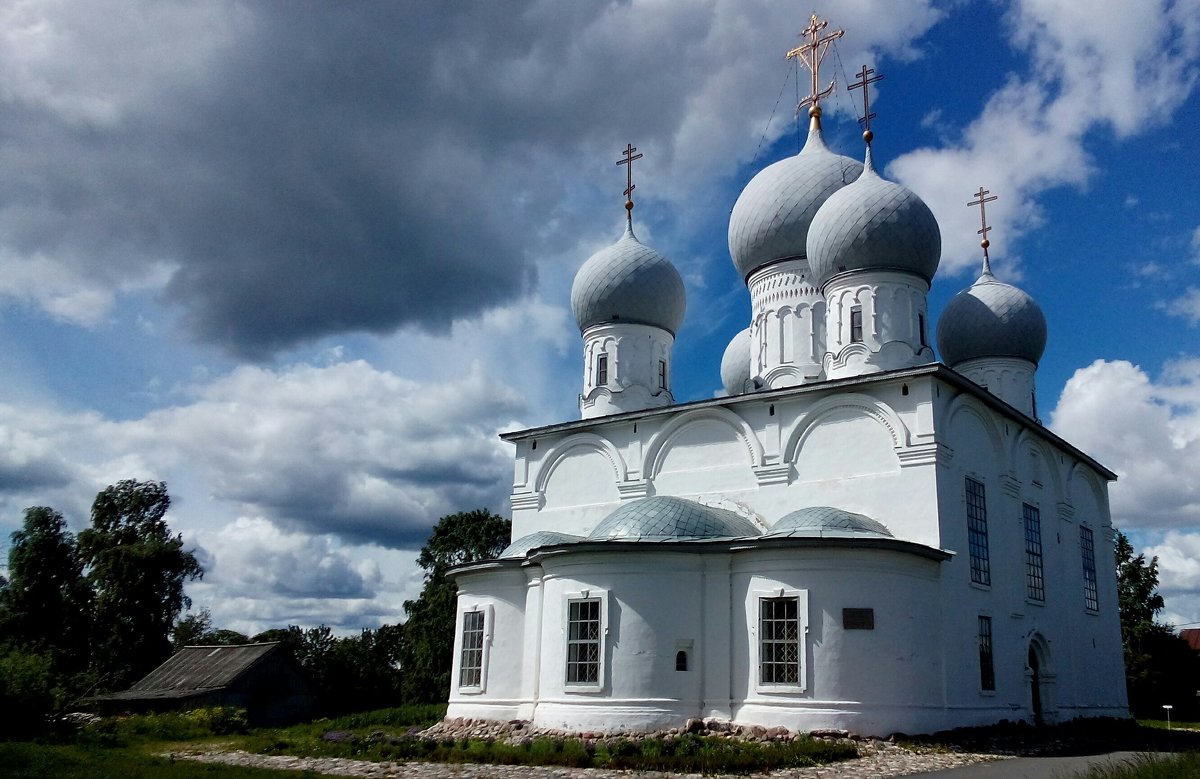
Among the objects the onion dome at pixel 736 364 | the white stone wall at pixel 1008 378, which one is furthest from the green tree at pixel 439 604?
the white stone wall at pixel 1008 378

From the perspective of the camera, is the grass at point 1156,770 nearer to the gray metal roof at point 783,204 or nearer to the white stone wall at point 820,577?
the white stone wall at point 820,577

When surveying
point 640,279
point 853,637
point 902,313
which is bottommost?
point 853,637

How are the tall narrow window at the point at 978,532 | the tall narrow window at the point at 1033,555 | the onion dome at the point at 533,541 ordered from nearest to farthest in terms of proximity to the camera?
the tall narrow window at the point at 978,532
the onion dome at the point at 533,541
the tall narrow window at the point at 1033,555

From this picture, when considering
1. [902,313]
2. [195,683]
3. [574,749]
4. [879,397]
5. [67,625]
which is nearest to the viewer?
[574,749]

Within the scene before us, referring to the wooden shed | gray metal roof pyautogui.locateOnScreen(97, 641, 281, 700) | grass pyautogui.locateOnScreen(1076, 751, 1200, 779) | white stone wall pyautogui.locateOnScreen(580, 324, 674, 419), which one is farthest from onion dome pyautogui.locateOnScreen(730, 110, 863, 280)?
gray metal roof pyautogui.locateOnScreen(97, 641, 281, 700)

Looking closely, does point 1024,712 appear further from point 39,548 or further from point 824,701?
point 39,548

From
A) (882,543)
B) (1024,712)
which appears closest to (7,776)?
(882,543)

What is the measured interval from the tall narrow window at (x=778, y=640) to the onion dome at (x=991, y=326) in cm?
1116

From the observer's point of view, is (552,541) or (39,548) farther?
(39,548)

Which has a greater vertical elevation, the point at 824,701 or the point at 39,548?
the point at 39,548

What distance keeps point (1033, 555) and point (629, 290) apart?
9865 millimetres

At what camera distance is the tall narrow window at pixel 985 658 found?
56.8 ft

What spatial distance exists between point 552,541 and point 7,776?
1057cm

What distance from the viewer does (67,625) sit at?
30812 millimetres
